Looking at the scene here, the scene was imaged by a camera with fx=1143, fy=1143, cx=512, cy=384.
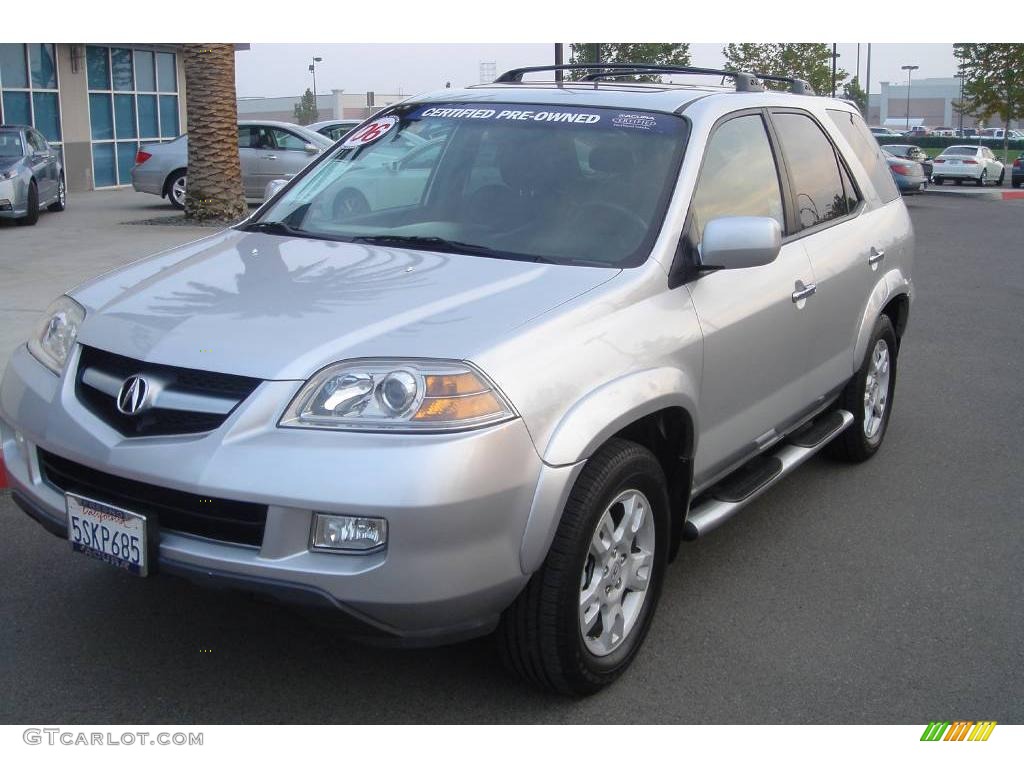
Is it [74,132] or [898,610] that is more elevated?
[74,132]

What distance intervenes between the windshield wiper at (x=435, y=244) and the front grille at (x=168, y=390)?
108cm

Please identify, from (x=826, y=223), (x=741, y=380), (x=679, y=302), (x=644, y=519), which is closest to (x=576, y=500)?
(x=644, y=519)

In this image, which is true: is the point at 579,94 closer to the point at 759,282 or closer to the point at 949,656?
the point at 759,282

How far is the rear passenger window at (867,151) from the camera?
5.69 m

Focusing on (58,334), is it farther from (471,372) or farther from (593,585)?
(593,585)

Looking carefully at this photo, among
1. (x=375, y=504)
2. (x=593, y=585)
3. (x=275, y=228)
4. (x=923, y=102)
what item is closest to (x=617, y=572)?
(x=593, y=585)

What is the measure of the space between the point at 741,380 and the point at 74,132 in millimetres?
21736

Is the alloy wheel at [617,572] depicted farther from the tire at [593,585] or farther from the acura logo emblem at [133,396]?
the acura logo emblem at [133,396]

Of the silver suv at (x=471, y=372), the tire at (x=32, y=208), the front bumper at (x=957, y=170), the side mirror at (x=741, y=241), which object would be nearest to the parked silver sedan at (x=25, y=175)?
the tire at (x=32, y=208)

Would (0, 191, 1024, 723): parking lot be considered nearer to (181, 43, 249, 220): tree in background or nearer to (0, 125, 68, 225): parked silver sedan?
(181, 43, 249, 220): tree in background

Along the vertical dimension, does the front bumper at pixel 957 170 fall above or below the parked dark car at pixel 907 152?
below

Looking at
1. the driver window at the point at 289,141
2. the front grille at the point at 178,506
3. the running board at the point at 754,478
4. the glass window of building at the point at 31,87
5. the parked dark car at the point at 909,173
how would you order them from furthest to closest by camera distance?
the parked dark car at the point at 909,173 → the glass window of building at the point at 31,87 → the driver window at the point at 289,141 → the running board at the point at 754,478 → the front grille at the point at 178,506

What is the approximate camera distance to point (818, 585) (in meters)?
4.43
